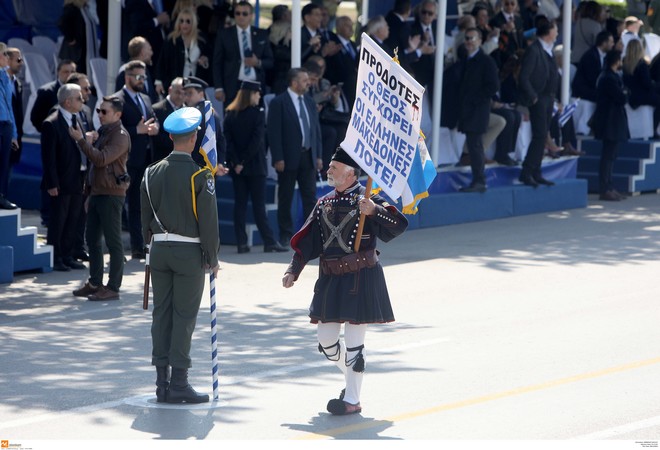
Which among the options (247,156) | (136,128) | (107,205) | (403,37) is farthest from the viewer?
(403,37)

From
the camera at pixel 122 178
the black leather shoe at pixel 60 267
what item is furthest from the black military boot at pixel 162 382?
the black leather shoe at pixel 60 267

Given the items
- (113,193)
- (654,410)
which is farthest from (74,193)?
(654,410)

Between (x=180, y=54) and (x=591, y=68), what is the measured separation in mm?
7394

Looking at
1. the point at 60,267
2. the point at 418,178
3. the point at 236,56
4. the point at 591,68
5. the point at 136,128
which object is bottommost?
the point at 60,267

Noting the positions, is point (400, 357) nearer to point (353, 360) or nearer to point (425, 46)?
point (353, 360)

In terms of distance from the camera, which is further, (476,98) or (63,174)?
(476,98)

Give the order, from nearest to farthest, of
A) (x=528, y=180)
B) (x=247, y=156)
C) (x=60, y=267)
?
1. (x=60, y=267)
2. (x=247, y=156)
3. (x=528, y=180)

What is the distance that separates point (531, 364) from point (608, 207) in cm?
1041

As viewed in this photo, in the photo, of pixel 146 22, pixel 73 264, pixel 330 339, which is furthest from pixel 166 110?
pixel 330 339

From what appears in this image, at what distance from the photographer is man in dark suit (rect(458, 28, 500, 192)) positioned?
18.3m

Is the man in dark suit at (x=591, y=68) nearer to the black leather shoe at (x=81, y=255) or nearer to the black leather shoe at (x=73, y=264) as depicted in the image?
the black leather shoe at (x=81, y=255)

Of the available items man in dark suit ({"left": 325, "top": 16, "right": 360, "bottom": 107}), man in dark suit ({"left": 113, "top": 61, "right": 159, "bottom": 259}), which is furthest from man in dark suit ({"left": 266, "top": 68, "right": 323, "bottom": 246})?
man in dark suit ({"left": 325, "top": 16, "right": 360, "bottom": 107})

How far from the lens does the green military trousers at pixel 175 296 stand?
8.95 metres

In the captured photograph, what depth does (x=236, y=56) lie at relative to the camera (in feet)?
56.3
